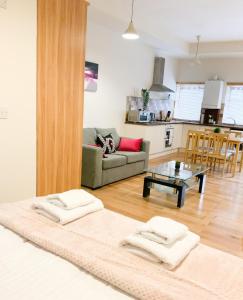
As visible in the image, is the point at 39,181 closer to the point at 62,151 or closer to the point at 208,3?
the point at 62,151

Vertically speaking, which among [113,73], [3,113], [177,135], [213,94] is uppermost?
[113,73]

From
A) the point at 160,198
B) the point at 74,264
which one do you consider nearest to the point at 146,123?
the point at 160,198

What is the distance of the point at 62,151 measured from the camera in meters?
3.21

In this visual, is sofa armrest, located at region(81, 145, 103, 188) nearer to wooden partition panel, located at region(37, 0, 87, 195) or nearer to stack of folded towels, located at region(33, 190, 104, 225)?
wooden partition panel, located at region(37, 0, 87, 195)

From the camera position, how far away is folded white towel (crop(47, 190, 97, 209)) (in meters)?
1.69

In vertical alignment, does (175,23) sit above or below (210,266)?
above

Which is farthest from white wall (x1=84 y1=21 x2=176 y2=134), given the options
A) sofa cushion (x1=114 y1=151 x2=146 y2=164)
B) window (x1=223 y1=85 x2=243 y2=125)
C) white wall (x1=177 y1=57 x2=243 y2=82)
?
window (x1=223 y1=85 x2=243 y2=125)

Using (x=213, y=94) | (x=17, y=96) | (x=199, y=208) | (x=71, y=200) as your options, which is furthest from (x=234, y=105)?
(x=71, y=200)

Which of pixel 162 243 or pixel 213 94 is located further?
pixel 213 94

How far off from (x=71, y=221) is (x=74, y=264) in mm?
411

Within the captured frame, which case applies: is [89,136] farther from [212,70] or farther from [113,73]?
[212,70]

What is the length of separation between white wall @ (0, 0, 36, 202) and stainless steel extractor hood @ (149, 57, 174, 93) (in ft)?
14.4

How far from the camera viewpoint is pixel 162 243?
132cm

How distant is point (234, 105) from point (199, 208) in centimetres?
455
